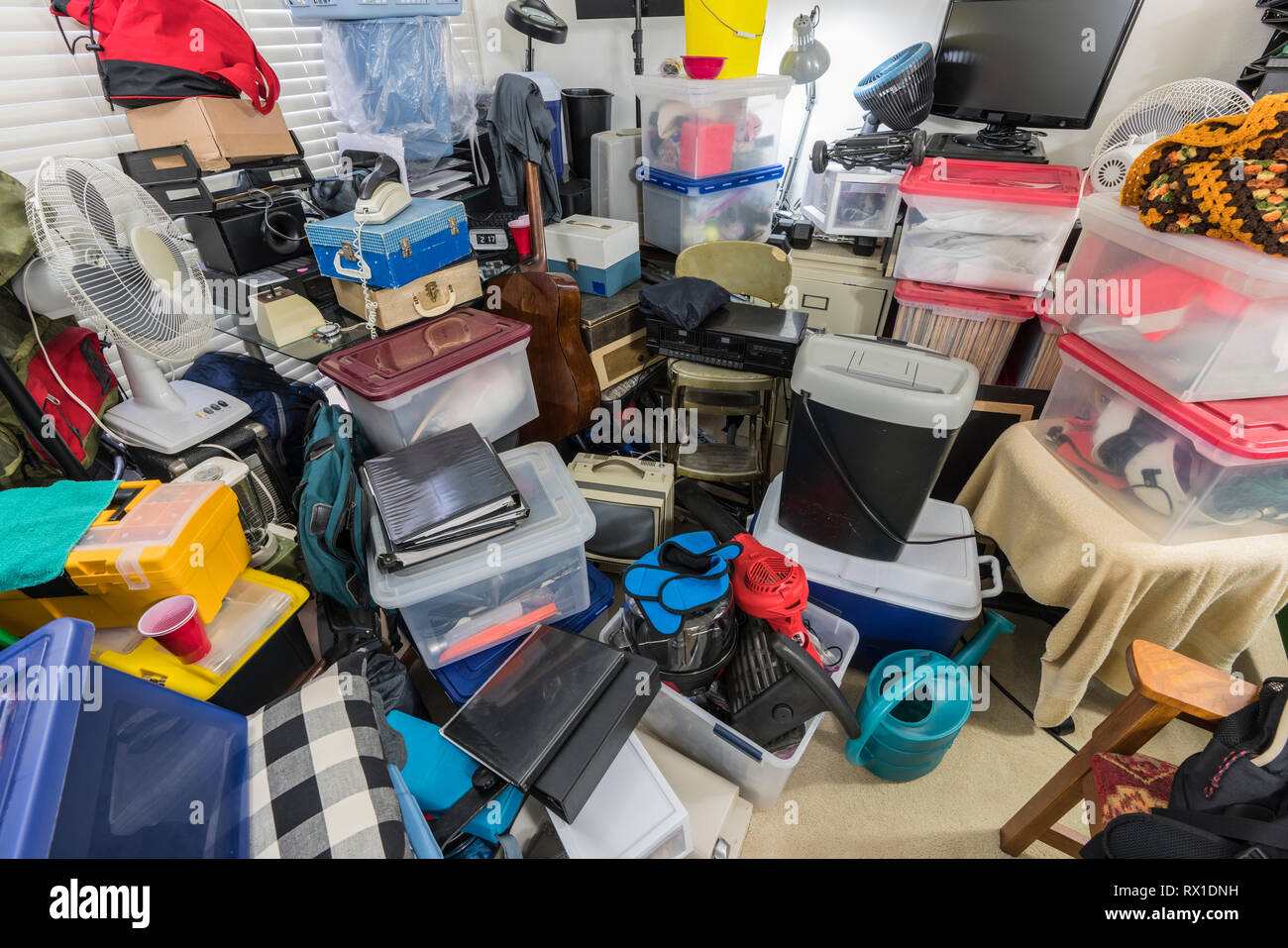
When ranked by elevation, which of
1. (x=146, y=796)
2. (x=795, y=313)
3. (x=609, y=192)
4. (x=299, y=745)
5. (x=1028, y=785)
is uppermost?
(x=609, y=192)

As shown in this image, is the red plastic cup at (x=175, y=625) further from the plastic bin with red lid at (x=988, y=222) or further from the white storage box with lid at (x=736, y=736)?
the plastic bin with red lid at (x=988, y=222)

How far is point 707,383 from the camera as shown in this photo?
6.06ft

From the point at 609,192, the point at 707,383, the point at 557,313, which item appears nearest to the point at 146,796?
the point at 557,313

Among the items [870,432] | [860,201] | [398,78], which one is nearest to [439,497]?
[870,432]

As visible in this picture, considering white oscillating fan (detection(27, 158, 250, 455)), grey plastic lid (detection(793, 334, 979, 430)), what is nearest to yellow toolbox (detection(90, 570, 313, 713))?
white oscillating fan (detection(27, 158, 250, 455))

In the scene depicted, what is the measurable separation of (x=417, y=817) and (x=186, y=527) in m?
0.71

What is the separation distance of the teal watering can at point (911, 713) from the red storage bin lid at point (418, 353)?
1.37 m

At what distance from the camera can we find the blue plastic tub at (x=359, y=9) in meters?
1.73

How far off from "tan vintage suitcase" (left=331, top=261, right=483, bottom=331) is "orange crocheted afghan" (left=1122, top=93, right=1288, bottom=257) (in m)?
1.74

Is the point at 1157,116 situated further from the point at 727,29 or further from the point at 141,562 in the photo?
the point at 141,562

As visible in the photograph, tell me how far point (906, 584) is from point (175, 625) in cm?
160

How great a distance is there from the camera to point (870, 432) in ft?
4.11
